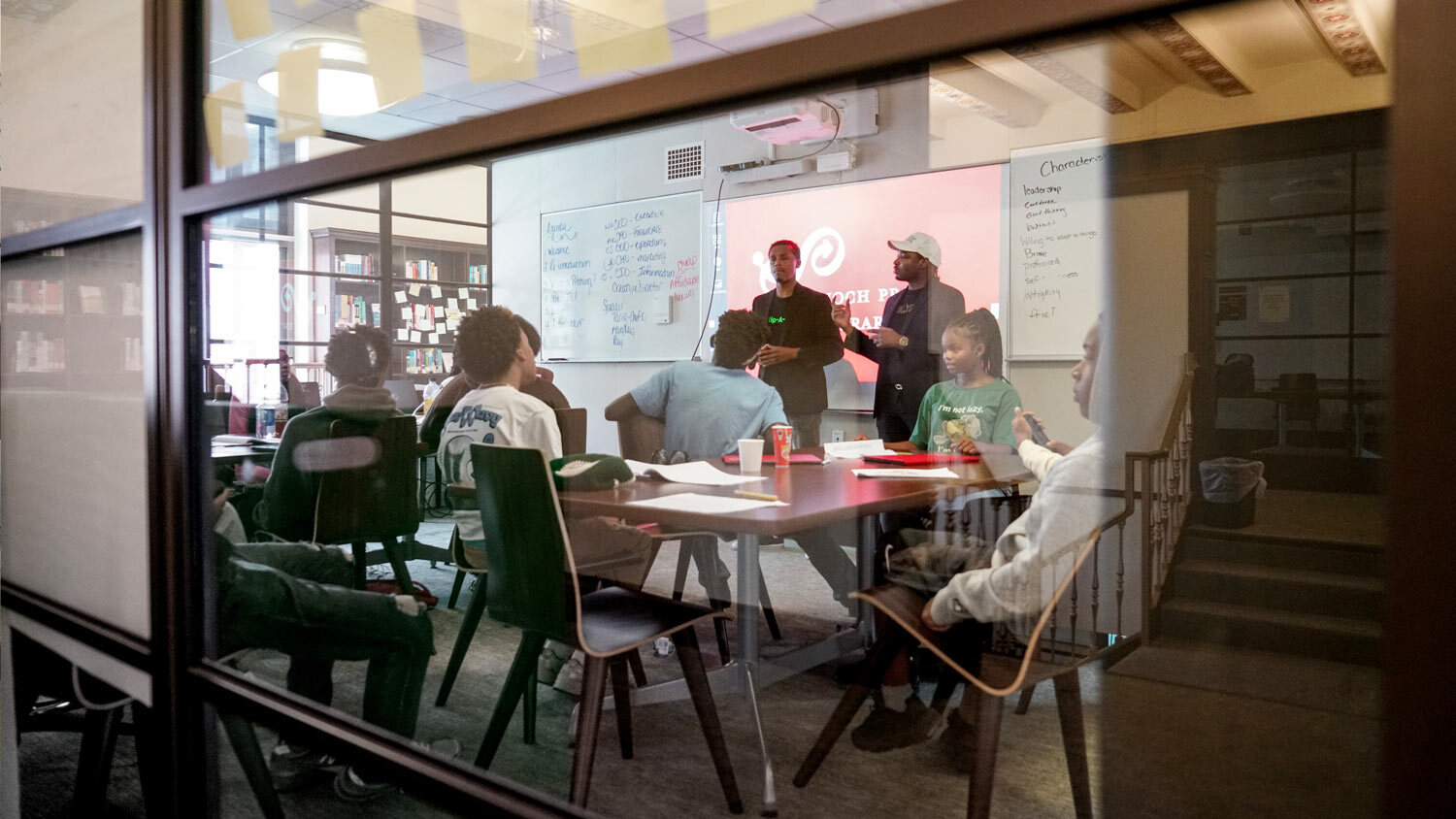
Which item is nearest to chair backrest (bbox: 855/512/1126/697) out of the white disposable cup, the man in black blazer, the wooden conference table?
the wooden conference table

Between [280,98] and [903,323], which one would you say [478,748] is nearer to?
[280,98]

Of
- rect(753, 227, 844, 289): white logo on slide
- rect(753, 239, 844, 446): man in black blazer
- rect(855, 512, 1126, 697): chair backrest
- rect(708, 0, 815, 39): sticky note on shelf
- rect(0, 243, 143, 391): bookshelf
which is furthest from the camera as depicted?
rect(753, 227, 844, 289): white logo on slide

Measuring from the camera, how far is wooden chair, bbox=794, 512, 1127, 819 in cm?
95

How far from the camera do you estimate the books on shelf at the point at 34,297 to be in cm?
189

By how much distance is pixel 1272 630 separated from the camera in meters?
0.75

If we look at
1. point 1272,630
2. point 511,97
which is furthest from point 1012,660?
point 511,97

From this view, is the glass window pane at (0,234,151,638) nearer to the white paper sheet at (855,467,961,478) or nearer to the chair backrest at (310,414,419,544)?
the chair backrest at (310,414,419,544)

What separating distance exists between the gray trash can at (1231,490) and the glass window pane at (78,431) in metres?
1.61

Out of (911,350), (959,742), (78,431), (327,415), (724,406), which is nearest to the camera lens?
(959,742)

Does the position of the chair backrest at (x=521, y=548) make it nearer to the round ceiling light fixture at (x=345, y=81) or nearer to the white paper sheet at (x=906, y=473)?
the round ceiling light fixture at (x=345, y=81)

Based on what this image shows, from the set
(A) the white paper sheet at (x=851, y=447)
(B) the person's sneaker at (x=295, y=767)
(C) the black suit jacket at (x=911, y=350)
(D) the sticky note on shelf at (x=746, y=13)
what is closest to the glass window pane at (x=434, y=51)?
(D) the sticky note on shelf at (x=746, y=13)

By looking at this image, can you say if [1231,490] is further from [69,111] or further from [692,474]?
[69,111]

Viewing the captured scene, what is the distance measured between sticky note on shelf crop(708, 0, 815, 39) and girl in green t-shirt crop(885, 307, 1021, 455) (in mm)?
584

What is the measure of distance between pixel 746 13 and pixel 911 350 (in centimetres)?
218
